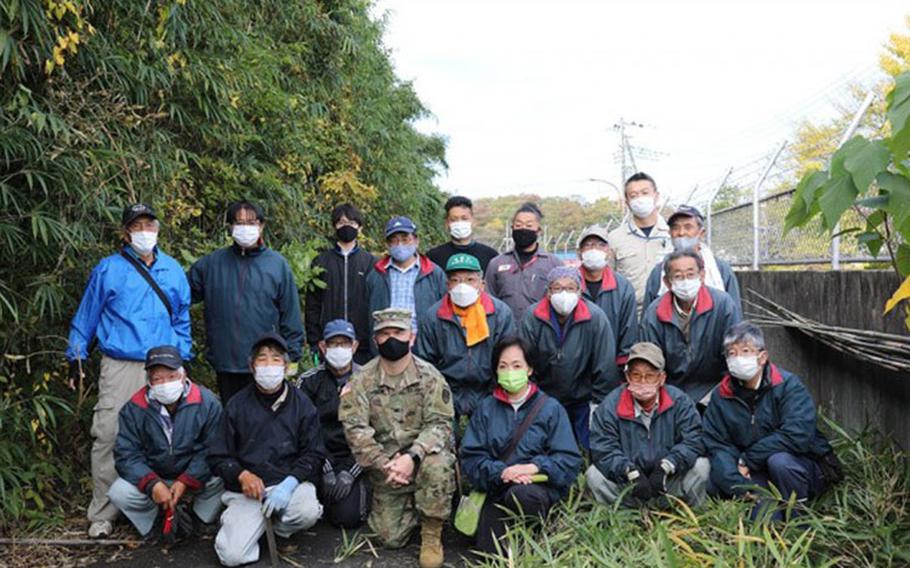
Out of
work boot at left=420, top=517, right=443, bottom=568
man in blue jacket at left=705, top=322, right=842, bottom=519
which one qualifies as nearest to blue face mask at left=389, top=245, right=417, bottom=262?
work boot at left=420, top=517, right=443, bottom=568

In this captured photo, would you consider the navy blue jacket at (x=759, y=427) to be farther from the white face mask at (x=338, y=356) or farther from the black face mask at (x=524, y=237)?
the white face mask at (x=338, y=356)

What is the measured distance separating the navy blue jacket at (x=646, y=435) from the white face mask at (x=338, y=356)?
5.64 feet

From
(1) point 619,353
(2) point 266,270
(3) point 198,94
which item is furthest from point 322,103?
(1) point 619,353

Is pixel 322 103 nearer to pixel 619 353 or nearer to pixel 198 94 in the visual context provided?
pixel 198 94

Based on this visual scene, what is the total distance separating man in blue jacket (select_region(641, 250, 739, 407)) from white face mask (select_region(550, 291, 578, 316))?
0.50 metres

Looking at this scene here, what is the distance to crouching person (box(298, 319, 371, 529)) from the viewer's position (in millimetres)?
4906

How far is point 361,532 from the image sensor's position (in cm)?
487

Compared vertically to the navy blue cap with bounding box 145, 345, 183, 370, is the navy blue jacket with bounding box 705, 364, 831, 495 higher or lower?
lower

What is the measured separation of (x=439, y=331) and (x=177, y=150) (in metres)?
2.64

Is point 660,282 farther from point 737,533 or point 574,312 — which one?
point 737,533

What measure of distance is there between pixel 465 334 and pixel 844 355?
278 cm

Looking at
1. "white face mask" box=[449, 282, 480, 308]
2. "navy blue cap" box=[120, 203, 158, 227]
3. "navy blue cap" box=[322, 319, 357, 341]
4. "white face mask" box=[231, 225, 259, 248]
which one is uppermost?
"navy blue cap" box=[120, 203, 158, 227]

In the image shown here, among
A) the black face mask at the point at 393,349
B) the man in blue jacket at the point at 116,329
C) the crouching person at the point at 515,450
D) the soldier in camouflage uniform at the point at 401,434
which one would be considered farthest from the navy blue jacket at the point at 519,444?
the man in blue jacket at the point at 116,329

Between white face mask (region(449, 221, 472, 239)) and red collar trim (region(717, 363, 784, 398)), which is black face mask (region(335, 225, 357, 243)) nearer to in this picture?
white face mask (region(449, 221, 472, 239))
